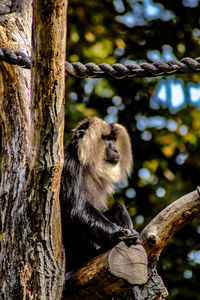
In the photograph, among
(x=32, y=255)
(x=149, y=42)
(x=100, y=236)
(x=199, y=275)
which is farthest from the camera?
(x=149, y=42)

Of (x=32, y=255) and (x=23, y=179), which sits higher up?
(x=23, y=179)

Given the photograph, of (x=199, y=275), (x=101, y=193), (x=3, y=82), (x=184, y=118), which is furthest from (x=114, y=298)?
(x=184, y=118)

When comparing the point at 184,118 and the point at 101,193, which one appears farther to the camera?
the point at 184,118

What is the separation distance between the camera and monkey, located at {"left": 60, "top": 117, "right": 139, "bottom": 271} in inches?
167

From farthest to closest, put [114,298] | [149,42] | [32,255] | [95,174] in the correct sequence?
[149,42] → [95,174] → [114,298] → [32,255]

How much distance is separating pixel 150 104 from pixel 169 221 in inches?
149

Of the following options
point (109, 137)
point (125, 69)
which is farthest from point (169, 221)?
point (109, 137)

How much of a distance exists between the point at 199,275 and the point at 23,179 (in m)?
3.98

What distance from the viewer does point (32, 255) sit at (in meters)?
3.48

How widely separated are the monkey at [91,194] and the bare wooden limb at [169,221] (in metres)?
0.17

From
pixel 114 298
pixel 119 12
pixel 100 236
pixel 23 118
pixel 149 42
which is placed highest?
pixel 119 12

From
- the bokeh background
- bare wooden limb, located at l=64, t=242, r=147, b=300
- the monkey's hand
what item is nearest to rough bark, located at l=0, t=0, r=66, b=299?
bare wooden limb, located at l=64, t=242, r=147, b=300

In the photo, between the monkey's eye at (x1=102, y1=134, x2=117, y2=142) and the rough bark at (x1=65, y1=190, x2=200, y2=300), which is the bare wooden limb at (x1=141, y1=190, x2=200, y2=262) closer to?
the rough bark at (x1=65, y1=190, x2=200, y2=300)

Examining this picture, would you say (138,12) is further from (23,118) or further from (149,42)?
(23,118)
